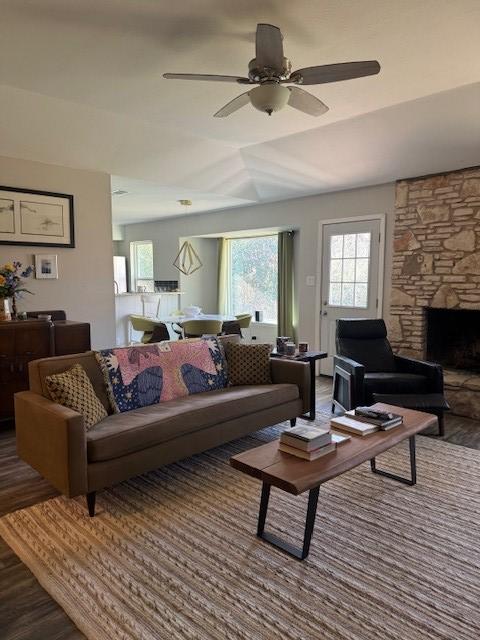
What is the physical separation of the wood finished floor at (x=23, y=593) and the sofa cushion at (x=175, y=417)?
0.59m

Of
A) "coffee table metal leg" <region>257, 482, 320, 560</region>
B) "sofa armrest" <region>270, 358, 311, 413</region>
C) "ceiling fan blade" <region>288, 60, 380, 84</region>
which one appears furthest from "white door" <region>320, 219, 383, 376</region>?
"coffee table metal leg" <region>257, 482, 320, 560</region>

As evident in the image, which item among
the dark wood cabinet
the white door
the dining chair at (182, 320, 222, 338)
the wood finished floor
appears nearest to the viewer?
the wood finished floor

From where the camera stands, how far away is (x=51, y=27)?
236 centimetres

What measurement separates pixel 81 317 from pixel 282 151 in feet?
9.37

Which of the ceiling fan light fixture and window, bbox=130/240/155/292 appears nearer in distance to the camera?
the ceiling fan light fixture

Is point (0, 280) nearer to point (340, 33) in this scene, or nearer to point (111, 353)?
point (111, 353)

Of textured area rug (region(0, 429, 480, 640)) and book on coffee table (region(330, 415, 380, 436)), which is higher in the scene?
book on coffee table (region(330, 415, 380, 436))

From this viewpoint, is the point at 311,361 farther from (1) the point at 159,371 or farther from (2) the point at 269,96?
(2) the point at 269,96

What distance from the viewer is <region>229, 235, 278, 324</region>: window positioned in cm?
762

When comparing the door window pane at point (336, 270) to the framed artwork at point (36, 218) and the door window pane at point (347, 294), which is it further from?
the framed artwork at point (36, 218)

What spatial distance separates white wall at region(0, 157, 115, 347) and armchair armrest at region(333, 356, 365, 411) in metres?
2.56

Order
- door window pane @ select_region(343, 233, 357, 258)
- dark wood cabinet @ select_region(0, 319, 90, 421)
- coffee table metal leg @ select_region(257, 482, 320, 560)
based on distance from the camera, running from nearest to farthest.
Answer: coffee table metal leg @ select_region(257, 482, 320, 560), dark wood cabinet @ select_region(0, 319, 90, 421), door window pane @ select_region(343, 233, 357, 258)

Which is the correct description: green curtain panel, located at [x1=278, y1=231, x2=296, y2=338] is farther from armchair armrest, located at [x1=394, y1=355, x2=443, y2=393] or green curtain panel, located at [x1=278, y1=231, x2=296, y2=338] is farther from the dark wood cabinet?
the dark wood cabinet

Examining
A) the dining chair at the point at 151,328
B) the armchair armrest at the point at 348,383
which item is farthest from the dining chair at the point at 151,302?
the armchair armrest at the point at 348,383
